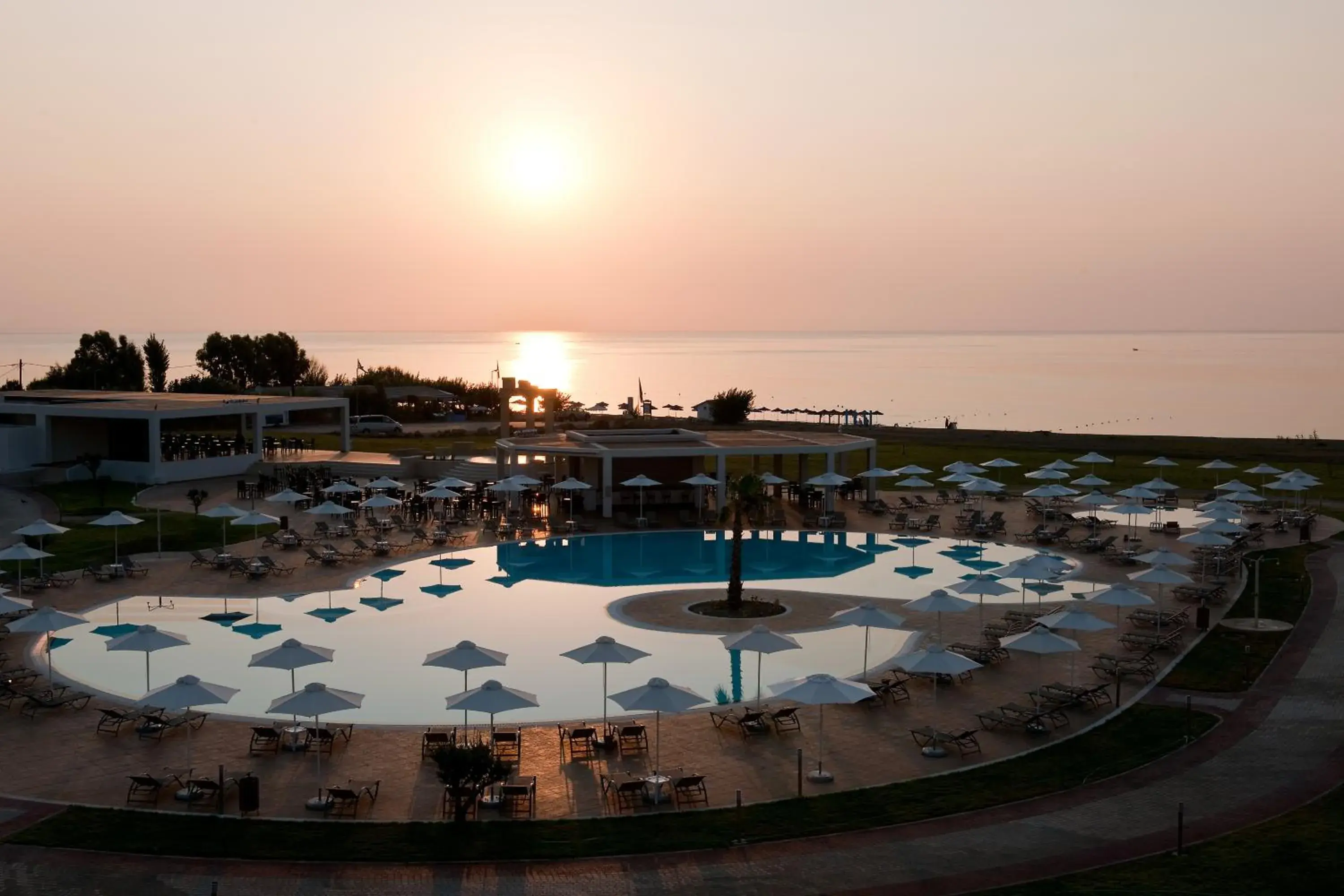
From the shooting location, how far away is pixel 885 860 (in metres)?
14.4

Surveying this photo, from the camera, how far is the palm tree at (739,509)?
27.4 meters

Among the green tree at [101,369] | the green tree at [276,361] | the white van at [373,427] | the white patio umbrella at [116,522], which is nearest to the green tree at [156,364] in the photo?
the green tree at [101,369]

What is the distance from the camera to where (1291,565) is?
104 feet

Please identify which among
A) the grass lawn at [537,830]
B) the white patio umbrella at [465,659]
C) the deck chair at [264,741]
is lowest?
the grass lawn at [537,830]

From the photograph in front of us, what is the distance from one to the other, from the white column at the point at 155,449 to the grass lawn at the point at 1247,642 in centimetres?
3720

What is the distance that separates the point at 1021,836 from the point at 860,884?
254 centimetres

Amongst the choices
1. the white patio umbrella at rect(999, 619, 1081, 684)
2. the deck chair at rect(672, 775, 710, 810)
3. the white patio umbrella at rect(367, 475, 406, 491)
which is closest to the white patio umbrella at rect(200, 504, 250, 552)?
the white patio umbrella at rect(367, 475, 406, 491)

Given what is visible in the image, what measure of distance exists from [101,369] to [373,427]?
80.1ft

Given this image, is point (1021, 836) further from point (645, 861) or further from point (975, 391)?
point (975, 391)

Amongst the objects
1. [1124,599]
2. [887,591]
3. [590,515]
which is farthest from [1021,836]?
[590,515]

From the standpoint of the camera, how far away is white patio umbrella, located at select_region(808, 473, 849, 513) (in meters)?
40.6

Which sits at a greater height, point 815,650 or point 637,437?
point 637,437

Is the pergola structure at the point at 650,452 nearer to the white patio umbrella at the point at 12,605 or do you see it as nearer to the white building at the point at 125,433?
the white building at the point at 125,433

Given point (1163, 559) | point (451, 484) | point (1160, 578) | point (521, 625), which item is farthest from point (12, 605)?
point (1163, 559)
